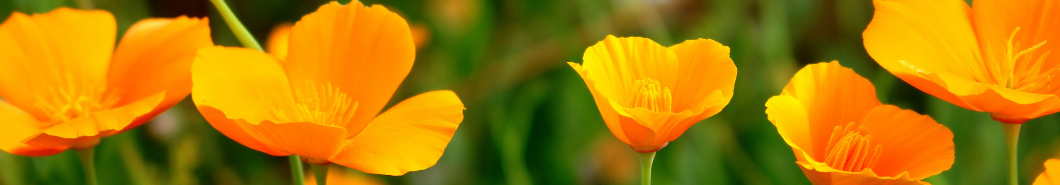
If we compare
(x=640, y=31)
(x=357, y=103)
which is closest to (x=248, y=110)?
(x=357, y=103)

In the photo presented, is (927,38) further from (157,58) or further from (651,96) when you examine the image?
(157,58)

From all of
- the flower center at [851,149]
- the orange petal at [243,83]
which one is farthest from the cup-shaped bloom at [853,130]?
the orange petal at [243,83]

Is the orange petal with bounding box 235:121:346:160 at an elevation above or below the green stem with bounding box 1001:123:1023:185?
above

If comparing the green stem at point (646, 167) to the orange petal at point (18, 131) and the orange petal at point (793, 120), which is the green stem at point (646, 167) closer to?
the orange petal at point (793, 120)

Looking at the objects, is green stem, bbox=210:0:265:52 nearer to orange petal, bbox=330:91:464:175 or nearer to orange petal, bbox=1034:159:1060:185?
orange petal, bbox=330:91:464:175

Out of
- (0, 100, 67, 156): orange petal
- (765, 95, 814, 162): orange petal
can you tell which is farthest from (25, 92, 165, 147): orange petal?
(765, 95, 814, 162): orange petal

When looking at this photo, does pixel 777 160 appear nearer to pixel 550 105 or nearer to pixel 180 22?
pixel 550 105

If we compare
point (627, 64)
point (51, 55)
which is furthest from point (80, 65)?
point (627, 64)
